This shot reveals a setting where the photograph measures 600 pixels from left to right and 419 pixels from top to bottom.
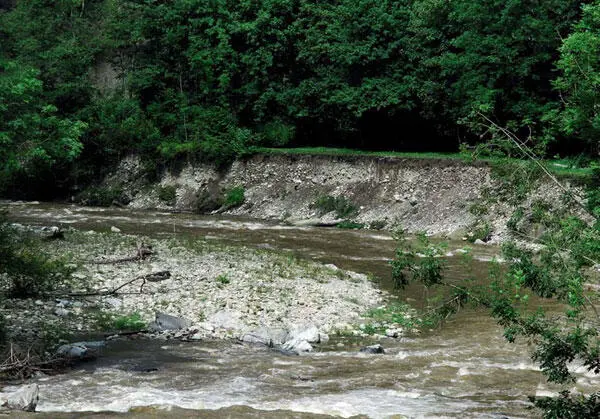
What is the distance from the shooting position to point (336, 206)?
4216cm

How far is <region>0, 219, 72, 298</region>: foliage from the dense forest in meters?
24.5

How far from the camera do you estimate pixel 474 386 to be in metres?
14.0

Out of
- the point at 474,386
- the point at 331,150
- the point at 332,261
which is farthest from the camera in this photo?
the point at 331,150

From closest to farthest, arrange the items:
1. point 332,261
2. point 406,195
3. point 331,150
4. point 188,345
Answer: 1. point 188,345
2. point 332,261
3. point 406,195
4. point 331,150

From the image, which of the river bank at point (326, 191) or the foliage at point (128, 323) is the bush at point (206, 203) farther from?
the foliage at point (128, 323)

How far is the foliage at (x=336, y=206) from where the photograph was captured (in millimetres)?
41406

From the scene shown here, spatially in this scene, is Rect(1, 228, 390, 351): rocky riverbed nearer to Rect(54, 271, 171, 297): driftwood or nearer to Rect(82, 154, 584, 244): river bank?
Rect(54, 271, 171, 297): driftwood

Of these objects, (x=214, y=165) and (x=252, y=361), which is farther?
(x=214, y=165)

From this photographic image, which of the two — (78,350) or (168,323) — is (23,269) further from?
(168,323)

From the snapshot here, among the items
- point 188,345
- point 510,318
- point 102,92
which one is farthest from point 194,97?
point 510,318

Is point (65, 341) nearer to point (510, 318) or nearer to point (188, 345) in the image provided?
point (188, 345)

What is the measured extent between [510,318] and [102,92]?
52.2m

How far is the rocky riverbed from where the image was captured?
1714 cm

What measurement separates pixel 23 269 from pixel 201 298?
16.3 ft
